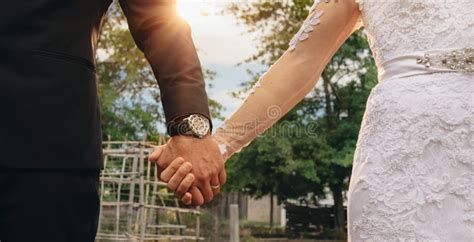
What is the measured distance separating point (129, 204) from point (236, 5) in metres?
10.9

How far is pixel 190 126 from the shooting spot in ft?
5.83

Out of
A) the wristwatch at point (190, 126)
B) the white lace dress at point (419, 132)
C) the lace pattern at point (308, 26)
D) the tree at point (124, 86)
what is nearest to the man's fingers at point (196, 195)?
the wristwatch at point (190, 126)

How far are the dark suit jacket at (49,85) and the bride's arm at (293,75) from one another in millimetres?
688

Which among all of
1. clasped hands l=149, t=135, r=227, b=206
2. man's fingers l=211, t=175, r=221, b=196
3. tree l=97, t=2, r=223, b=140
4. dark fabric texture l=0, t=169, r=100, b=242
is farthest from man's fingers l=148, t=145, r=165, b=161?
tree l=97, t=2, r=223, b=140

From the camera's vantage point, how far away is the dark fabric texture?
1478 mm

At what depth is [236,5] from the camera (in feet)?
71.5

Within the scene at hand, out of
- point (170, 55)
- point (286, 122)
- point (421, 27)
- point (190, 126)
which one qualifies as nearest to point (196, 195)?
point (190, 126)

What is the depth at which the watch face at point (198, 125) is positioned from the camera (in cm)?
178

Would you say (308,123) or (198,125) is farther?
(308,123)

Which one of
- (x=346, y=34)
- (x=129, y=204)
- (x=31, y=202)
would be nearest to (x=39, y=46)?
(x=31, y=202)

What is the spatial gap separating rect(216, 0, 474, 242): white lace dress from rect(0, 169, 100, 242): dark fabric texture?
0.74m

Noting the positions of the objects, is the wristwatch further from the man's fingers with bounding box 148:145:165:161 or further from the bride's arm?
the bride's arm

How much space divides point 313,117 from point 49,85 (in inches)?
860

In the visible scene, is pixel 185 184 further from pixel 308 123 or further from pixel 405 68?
pixel 308 123
